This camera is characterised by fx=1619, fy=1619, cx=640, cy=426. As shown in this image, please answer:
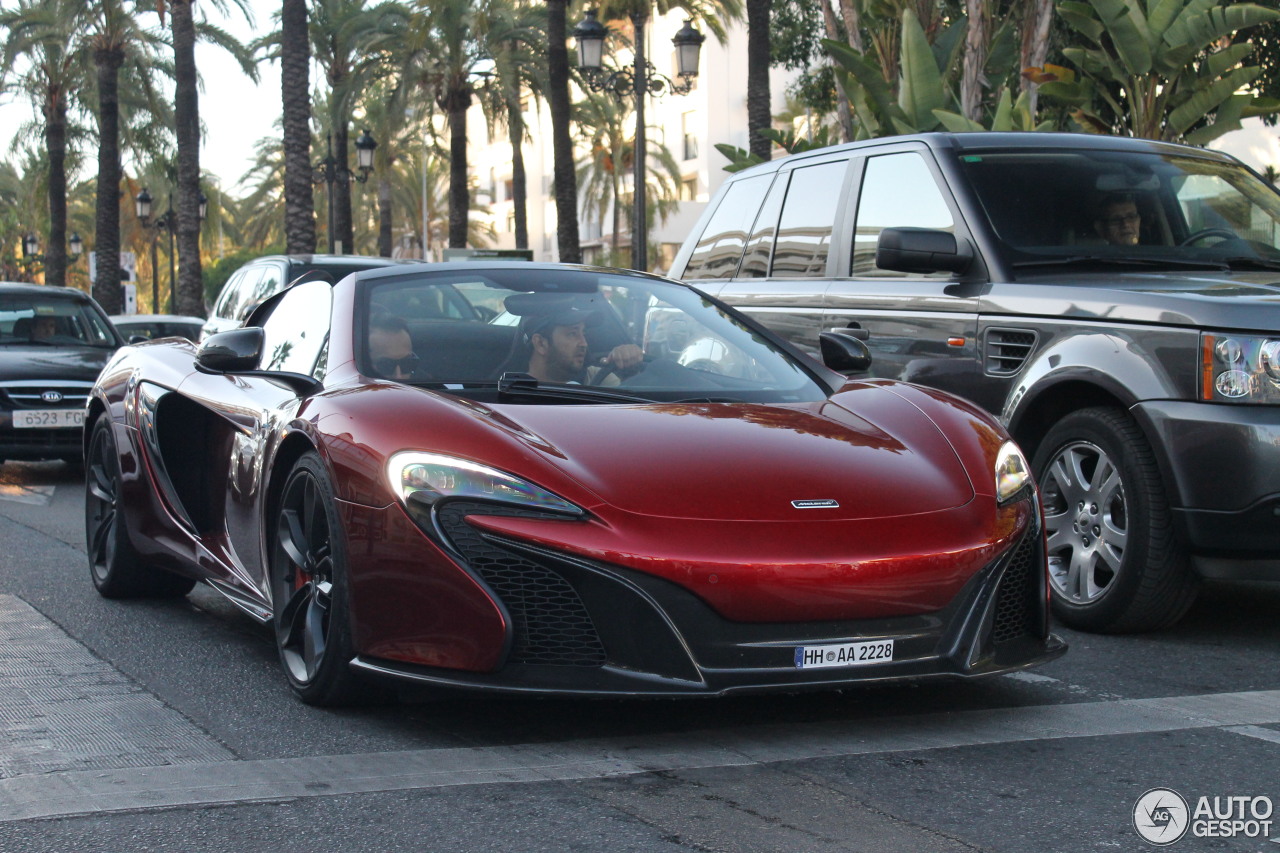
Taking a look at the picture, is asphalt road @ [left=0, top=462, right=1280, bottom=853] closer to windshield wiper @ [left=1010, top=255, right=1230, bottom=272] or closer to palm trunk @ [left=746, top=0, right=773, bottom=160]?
windshield wiper @ [left=1010, top=255, right=1230, bottom=272]

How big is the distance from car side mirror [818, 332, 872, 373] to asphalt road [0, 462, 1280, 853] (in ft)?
3.97

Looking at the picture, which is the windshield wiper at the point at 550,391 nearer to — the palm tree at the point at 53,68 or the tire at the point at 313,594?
the tire at the point at 313,594

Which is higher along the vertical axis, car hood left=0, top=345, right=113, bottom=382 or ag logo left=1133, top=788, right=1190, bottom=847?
car hood left=0, top=345, right=113, bottom=382

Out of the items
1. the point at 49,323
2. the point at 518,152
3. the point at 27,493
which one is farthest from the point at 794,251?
the point at 518,152

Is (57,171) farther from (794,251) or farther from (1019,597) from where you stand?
(1019,597)

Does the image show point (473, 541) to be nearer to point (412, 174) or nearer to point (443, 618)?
point (443, 618)

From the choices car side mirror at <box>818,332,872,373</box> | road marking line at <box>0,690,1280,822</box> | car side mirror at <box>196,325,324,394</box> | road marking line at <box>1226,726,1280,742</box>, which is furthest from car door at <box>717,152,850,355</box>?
road marking line at <box>1226,726,1280,742</box>

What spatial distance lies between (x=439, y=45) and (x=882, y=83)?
2618 centimetres

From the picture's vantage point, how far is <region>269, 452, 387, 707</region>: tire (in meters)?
4.49

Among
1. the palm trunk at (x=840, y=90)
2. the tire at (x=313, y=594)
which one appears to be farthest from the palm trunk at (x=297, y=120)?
the tire at (x=313, y=594)

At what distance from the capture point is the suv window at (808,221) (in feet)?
25.8

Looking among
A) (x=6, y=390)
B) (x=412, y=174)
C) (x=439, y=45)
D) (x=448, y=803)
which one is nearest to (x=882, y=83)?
(x=6, y=390)

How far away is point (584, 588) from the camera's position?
159 inches

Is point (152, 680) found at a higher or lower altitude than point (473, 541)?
lower
